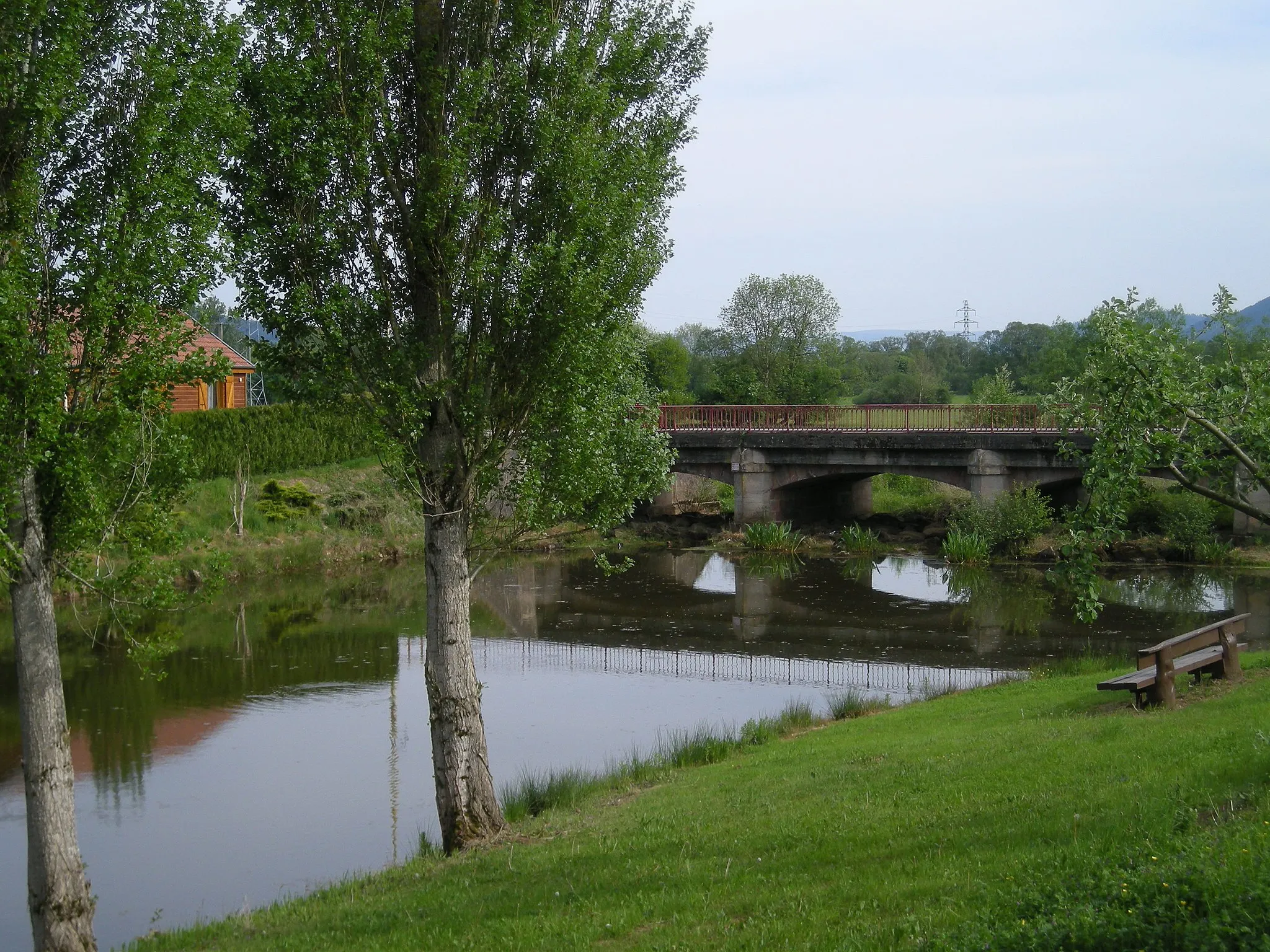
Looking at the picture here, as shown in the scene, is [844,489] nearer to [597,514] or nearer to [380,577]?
Result: [380,577]

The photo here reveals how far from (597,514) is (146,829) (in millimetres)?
5954

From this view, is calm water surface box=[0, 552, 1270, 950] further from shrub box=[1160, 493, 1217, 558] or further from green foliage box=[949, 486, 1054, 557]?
shrub box=[1160, 493, 1217, 558]

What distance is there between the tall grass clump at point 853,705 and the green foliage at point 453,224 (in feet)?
22.7

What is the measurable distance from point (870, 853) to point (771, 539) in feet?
97.2

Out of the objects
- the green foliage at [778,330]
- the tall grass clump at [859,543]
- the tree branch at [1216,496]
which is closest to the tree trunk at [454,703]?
the tree branch at [1216,496]

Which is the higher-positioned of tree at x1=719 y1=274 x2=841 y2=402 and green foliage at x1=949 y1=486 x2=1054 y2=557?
tree at x1=719 y1=274 x2=841 y2=402

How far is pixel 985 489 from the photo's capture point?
34.6 metres

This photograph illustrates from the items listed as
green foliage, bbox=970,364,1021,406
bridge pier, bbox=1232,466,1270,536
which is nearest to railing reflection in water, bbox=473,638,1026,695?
bridge pier, bbox=1232,466,1270,536

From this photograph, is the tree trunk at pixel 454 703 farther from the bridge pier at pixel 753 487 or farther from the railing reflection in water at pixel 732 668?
the bridge pier at pixel 753 487

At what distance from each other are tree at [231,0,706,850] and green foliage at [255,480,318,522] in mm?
24404

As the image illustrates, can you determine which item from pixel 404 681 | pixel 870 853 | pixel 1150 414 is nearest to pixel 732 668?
pixel 404 681

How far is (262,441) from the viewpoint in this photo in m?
37.6

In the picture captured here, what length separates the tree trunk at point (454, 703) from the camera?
35.0 feet

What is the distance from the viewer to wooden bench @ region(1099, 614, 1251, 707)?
1212 centimetres
